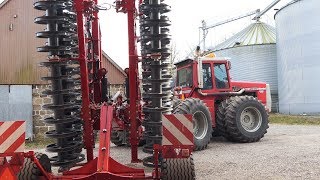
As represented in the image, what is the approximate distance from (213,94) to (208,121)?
1.42 metres

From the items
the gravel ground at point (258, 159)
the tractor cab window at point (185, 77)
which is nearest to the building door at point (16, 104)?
the gravel ground at point (258, 159)

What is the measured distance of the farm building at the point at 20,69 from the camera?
1620cm

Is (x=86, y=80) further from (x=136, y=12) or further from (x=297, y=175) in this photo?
(x=297, y=175)

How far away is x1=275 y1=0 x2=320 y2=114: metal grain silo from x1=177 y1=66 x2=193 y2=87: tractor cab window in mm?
16205

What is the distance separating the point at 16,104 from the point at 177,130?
1225 centimetres

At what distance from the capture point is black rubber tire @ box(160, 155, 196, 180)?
17.6ft

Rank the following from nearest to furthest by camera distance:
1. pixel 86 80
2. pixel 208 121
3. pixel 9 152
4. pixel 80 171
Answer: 1. pixel 9 152
2. pixel 80 171
3. pixel 86 80
4. pixel 208 121

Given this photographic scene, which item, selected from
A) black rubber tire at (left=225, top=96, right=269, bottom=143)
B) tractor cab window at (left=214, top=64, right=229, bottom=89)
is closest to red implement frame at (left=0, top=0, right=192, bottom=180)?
black rubber tire at (left=225, top=96, right=269, bottom=143)

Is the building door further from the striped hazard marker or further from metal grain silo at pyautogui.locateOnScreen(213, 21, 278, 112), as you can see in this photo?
metal grain silo at pyautogui.locateOnScreen(213, 21, 278, 112)

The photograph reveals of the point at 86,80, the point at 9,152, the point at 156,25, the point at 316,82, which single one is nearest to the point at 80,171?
the point at 9,152

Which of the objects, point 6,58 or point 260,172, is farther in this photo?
point 6,58

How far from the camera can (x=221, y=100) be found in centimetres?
1277

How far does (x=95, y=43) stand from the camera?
7.57 metres

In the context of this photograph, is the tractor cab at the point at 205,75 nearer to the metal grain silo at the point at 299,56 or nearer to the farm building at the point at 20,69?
the farm building at the point at 20,69
